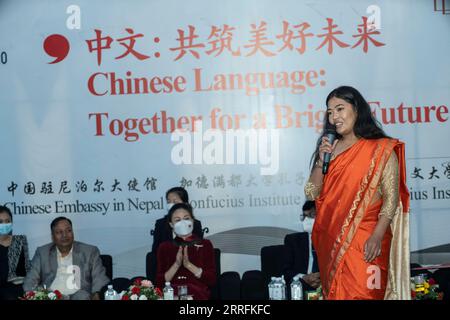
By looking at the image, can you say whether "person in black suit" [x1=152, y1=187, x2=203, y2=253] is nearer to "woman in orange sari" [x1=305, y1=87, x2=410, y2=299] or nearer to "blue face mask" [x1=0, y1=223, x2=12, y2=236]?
"blue face mask" [x1=0, y1=223, x2=12, y2=236]

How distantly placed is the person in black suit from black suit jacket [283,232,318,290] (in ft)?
1.96

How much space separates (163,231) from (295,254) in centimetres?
92

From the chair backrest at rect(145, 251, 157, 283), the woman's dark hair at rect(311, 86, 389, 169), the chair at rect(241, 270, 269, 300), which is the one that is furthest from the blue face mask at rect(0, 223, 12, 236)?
the woman's dark hair at rect(311, 86, 389, 169)

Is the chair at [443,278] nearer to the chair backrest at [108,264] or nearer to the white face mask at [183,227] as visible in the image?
the white face mask at [183,227]

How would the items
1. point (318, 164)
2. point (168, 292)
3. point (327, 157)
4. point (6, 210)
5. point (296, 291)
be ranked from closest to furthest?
point (327, 157)
point (318, 164)
point (168, 292)
point (296, 291)
point (6, 210)

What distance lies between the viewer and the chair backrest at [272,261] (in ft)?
18.9

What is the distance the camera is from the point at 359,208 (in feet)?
14.4

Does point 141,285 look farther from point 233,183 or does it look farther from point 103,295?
point 233,183

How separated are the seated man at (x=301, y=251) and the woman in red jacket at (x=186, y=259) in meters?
0.58

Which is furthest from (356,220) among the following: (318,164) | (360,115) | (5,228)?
(5,228)

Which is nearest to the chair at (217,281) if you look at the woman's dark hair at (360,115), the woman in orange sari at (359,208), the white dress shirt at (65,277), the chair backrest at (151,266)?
the chair backrest at (151,266)

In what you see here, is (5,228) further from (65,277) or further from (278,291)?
(278,291)

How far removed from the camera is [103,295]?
18.1 ft
